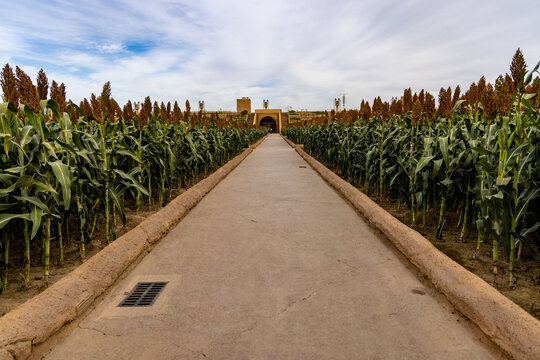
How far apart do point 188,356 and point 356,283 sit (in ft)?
5.03

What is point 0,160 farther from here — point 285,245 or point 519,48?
point 519,48

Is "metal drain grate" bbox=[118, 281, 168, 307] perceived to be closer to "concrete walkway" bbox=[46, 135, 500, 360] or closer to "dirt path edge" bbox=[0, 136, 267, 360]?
"concrete walkway" bbox=[46, 135, 500, 360]

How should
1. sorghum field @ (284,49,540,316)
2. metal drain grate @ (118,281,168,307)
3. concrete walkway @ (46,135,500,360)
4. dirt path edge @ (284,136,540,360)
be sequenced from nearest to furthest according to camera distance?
dirt path edge @ (284,136,540,360)
concrete walkway @ (46,135,500,360)
metal drain grate @ (118,281,168,307)
sorghum field @ (284,49,540,316)

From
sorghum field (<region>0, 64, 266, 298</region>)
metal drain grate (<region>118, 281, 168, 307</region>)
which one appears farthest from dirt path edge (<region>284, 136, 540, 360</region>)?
sorghum field (<region>0, 64, 266, 298</region>)

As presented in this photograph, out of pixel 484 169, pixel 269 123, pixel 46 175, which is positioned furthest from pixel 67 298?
pixel 269 123

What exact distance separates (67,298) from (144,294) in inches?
21.8

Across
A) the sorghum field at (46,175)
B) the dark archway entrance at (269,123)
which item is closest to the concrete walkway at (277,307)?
the sorghum field at (46,175)

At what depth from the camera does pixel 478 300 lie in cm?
229

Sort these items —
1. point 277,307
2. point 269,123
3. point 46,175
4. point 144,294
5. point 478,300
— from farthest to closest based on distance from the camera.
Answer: point 269,123
point 46,175
point 144,294
point 277,307
point 478,300

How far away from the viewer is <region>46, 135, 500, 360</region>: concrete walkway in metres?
2.04

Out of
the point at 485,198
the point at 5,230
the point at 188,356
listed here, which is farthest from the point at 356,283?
the point at 5,230

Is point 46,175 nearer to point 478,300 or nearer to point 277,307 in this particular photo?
point 277,307

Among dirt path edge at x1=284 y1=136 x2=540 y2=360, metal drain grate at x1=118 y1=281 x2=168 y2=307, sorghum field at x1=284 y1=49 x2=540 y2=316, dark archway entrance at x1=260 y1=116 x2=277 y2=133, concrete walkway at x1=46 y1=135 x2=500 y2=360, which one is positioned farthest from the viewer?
dark archway entrance at x1=260 y1=116 x2=277 y2=133

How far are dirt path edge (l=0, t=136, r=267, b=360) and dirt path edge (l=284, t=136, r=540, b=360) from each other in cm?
268
